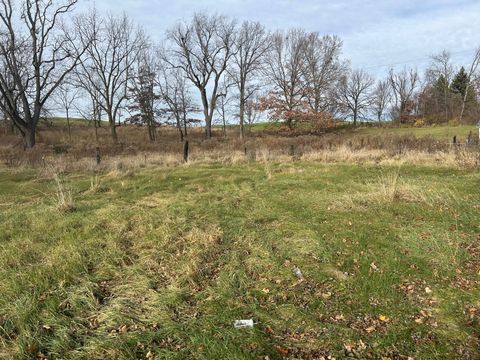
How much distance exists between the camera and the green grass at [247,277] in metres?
3.22

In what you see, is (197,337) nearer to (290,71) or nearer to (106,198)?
(106,198)

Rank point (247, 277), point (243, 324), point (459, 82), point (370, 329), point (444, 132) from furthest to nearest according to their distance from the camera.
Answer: point (459, 82) → point (444, 132) → point (247, 277) → point (243, 324) → point (370, 329)

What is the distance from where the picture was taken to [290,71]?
44406 millimetres

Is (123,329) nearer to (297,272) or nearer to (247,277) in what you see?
(247,277)

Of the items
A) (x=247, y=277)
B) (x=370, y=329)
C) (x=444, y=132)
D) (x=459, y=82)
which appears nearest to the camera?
(x=370, y=329)

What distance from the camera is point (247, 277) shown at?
4.42m

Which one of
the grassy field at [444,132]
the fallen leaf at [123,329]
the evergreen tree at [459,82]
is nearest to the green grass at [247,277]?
the fallen leaf at [123,329]

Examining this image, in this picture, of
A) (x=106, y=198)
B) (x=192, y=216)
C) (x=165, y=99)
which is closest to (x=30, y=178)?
(x=106, y=198)

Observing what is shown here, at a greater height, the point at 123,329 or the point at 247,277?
the point at 247,277

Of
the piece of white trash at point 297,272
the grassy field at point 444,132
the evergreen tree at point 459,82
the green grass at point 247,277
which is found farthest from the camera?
the evergreen tree at point 459,82

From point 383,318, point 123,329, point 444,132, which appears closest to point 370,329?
point 383,318

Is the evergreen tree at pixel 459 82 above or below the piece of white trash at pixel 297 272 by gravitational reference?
above

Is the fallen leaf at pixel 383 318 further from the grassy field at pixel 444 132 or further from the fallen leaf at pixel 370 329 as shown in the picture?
the grassy field at pixel 444 132

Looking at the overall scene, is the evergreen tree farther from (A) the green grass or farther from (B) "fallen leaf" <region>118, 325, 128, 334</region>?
(B) "fallen leaf" <region>118, 325, 128, 334</region>
